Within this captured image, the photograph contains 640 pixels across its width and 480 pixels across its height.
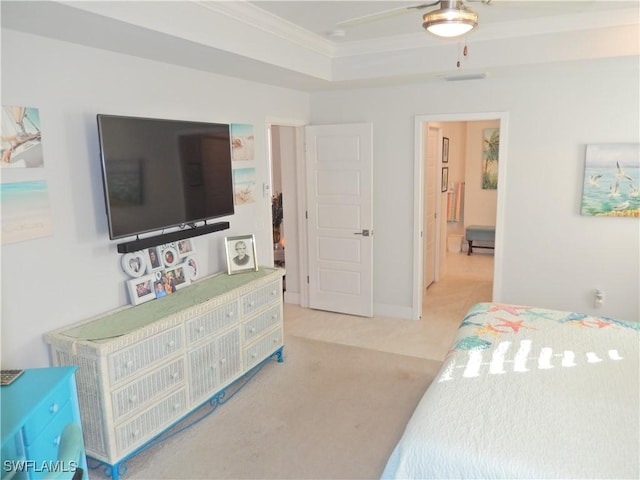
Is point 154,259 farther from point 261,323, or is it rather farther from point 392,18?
point 392,18

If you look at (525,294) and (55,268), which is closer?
(55,268)

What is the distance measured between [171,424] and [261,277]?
1.24 metres

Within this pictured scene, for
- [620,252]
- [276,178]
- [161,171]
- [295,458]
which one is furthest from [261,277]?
[276,178]

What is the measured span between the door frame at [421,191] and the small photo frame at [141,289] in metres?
2.68

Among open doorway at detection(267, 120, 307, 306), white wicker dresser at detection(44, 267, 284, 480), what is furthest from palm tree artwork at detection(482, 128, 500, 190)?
white wicker dresser at detection(44, 267, 284, 480)

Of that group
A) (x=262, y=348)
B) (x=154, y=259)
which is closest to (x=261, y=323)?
(x=262, y=348)

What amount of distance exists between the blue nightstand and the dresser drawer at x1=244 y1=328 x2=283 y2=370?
153 cm

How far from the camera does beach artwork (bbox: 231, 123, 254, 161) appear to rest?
391cm

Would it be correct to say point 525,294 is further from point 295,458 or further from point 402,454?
point 402,454

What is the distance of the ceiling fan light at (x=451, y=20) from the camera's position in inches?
77.2

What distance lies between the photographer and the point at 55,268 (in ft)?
8.46

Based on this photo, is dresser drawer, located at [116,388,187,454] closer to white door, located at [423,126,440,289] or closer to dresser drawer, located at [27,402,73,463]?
dresser drawer, located at [27,402,73,463]

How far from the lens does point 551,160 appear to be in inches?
161

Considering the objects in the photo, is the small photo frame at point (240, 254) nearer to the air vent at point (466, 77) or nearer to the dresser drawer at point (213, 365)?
the dresser drawer at point (213, 365)
